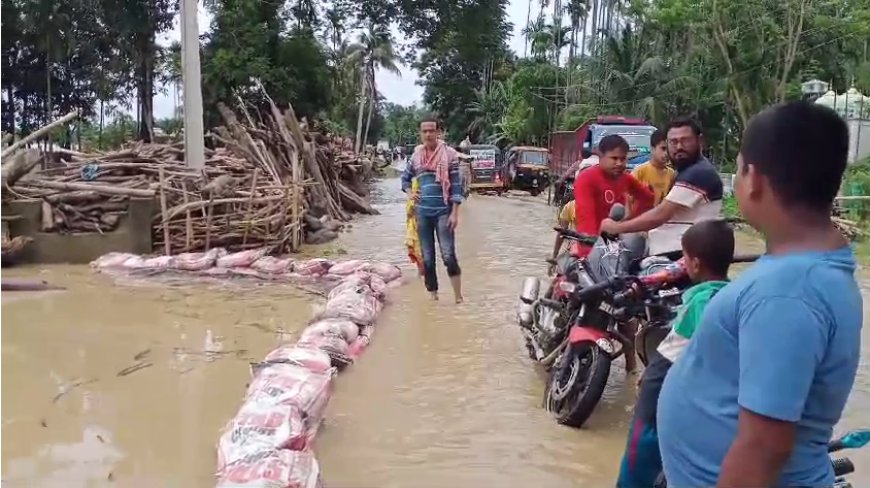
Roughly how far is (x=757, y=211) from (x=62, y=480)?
11.4 ft

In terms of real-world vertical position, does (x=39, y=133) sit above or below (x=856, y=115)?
below

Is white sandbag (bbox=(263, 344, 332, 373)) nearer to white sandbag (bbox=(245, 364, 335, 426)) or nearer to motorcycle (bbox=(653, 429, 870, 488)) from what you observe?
white sandbag (bbox=(245, 364, 335, 426))

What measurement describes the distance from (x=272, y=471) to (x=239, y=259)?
6.86 metres

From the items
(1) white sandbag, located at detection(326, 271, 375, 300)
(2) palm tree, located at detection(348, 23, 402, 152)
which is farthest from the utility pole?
(2) palm tree, located at detection(348, 23, 402, 152)

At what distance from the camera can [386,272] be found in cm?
966

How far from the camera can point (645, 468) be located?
3.09 m

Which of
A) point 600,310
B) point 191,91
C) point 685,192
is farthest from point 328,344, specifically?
point 191,91

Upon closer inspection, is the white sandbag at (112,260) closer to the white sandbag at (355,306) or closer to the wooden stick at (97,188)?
the wooden stick at (97,188)

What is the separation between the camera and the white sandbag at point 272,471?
338 cm

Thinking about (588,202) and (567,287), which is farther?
(588,202)

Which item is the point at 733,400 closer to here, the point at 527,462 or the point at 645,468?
the point at 645,468

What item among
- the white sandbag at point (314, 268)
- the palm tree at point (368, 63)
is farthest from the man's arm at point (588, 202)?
the palm tree at point (368, 63)

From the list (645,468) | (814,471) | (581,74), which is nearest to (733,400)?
(814,471)

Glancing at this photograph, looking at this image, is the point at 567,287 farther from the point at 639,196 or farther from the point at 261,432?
the point at 261,432
